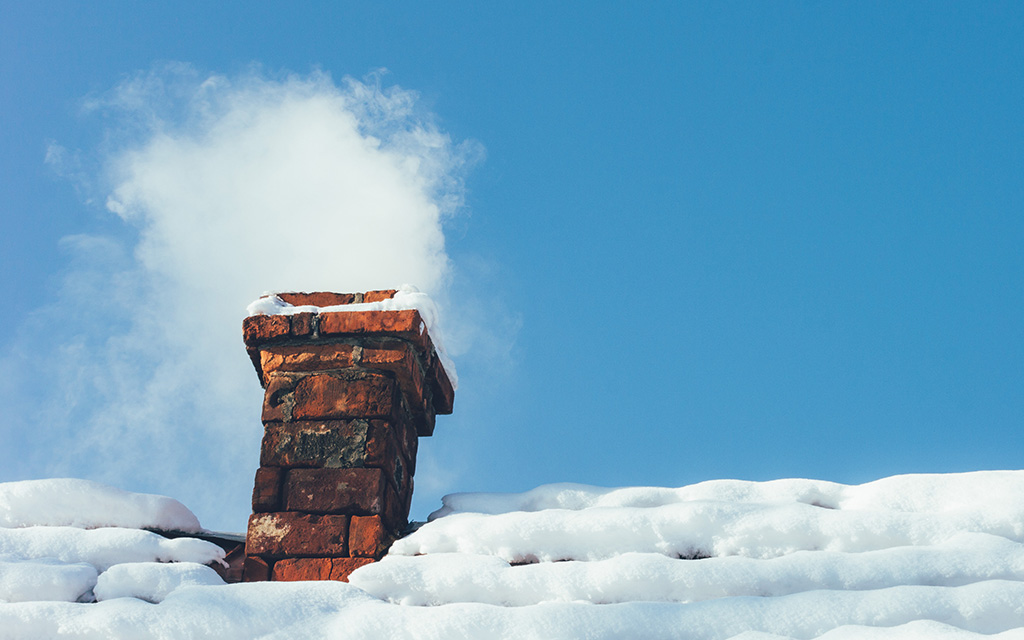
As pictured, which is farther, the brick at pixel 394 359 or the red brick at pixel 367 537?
the brick at pixel 394 359

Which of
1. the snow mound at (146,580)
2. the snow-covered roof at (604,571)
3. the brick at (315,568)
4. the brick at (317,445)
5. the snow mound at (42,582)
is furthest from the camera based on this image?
the brick at (317,445)

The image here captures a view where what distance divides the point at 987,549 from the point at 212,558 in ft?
7.32

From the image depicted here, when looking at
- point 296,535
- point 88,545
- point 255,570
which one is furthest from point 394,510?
point 88,545

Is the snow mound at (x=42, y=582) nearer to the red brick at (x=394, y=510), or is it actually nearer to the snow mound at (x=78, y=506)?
the snow mound at (x=78, y=506)

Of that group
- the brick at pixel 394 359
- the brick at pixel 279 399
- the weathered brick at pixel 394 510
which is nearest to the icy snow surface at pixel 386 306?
the brick at pixel 394 359

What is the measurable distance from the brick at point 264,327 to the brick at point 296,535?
0.64 meters

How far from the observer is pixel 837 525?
98.3 inches

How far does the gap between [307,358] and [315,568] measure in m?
0.73

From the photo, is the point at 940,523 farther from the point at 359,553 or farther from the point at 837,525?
the point at 359,553

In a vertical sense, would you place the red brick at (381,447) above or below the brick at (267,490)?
above

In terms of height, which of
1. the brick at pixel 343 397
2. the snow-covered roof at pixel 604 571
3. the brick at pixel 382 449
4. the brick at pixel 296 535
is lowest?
the snow-covered roof at pixel 604 571

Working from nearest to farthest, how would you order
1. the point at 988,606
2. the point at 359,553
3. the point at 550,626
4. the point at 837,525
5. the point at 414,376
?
1. the point at 550,626
2. the point at 988,606
3. the point at 837,525
4. the point at 359,553
5. the point at 414,376

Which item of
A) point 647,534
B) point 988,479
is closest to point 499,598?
point 647,534

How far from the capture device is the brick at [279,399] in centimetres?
300
